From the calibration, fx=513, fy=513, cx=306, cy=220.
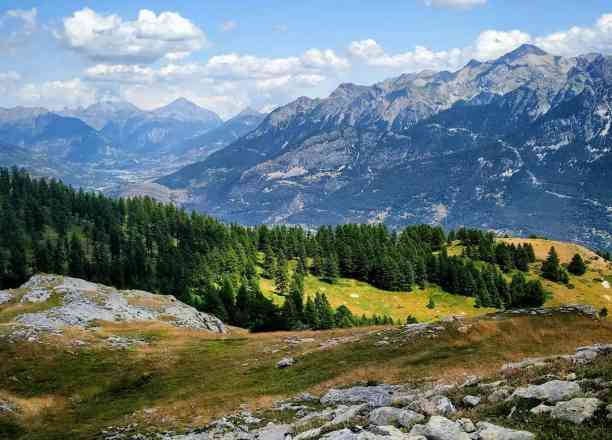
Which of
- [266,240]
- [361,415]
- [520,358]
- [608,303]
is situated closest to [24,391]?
[361,415]

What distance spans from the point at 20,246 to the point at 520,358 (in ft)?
546

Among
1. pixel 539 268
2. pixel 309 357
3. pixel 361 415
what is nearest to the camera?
pixel 361 415

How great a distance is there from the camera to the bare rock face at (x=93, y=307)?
78312 mm

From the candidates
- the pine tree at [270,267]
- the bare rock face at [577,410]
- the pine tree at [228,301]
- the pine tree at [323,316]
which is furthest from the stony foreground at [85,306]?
the bare rock face at [577,410]

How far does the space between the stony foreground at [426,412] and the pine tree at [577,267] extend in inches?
6852

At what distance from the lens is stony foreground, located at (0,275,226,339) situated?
A: 7819 centimetres

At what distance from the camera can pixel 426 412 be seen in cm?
2464

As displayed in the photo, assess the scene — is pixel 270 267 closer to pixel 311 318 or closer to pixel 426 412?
pixel 311 318

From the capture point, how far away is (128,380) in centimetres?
5384

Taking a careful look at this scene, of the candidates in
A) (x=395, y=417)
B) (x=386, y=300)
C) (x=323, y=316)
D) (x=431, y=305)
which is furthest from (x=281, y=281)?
(x=395, y=417)

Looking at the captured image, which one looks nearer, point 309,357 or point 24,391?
point 24,391

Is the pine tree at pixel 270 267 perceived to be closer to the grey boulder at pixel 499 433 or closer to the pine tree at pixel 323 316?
the pine tree at pixel 323 316

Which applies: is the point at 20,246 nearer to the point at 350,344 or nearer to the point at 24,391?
the point at 24,391

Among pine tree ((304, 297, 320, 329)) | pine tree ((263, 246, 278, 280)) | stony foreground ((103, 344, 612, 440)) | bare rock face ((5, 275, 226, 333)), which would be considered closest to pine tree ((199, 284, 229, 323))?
bare rock face ((5, 275, 226, 333))
